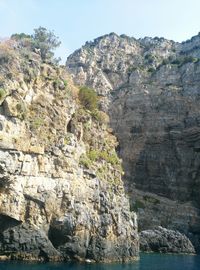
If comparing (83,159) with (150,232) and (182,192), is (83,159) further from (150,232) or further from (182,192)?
(182,192)

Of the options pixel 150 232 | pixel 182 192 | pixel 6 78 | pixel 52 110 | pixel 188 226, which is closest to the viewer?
pixel 6 78

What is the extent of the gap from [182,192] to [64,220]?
47.6m

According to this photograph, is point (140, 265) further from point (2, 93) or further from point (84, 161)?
point (2, 93)

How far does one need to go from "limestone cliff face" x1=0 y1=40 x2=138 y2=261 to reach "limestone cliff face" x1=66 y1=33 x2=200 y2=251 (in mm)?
29111

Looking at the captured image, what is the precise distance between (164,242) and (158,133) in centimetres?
2966

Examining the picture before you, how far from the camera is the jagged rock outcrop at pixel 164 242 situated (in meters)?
72.2

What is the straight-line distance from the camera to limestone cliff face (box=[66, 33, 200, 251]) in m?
89.3

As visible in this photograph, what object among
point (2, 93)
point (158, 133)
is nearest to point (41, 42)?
point (2, 93)

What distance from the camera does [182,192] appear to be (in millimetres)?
92188

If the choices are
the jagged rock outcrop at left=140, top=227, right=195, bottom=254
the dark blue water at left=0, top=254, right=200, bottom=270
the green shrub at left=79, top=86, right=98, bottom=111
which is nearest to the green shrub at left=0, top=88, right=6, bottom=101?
the green shrub at left=79, top=86, right=98, bottom=111

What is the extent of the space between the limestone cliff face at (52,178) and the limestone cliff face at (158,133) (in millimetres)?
29111

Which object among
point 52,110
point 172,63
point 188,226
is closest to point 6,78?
point 52,110

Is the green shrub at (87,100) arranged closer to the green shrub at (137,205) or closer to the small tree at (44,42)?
the small tree at (44,42)

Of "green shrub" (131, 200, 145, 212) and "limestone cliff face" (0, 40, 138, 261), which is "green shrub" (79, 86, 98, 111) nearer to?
"limestone cliff face" (0, 40, 138, 261)
